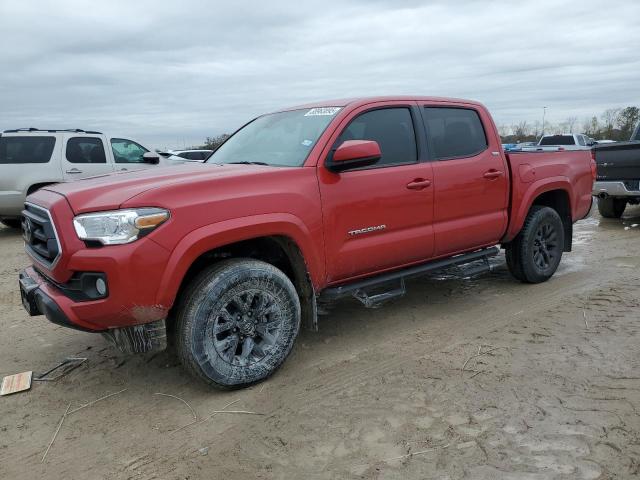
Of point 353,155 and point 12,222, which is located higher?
point 353,155

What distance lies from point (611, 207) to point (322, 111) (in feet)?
27.1

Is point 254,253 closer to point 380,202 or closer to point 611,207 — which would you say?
point 380,202

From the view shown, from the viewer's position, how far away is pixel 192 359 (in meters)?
3.16

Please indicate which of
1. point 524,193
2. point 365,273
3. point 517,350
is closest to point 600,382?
point 517,350

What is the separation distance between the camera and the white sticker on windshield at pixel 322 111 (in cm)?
405

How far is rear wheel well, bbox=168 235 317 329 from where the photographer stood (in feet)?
11.2

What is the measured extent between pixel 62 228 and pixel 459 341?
2900 millimetres

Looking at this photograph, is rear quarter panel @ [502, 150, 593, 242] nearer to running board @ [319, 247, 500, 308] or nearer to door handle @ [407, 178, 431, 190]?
running board @ [319, 247, 500, 308]

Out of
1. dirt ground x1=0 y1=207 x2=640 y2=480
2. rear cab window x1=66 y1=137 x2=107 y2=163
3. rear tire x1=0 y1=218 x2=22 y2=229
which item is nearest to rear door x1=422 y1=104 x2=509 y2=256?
dirt ground x1=0 y1=207 x2=640 y2=480

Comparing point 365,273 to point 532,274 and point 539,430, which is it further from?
point 532,274

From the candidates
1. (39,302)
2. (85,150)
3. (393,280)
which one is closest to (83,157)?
(85,150)

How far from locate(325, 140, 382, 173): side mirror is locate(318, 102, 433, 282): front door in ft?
0.26

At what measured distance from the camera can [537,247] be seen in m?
5.54

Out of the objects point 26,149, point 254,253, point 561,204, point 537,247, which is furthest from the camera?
point 26,149
